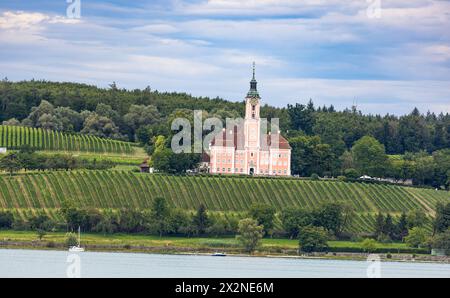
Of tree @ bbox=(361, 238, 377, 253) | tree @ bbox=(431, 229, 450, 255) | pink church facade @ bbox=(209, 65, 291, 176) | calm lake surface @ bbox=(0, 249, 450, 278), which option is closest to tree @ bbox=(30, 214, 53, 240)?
calm lake surface @ bbox=(0, 249, 450, 278)

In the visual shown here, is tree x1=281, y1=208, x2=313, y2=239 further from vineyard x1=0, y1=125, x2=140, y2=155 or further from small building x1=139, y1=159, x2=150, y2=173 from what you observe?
vineyard x1=0, y1=125, x2=140, y2=155

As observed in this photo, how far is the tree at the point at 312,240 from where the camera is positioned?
79.6 m

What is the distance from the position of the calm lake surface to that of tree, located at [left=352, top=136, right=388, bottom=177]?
3226cm

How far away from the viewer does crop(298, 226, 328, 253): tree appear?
79.6 m

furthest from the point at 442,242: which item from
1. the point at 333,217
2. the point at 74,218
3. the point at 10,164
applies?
the point at 10,164

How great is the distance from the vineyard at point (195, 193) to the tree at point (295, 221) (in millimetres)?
5144

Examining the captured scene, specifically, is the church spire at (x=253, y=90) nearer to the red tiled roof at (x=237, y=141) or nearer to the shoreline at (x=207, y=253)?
the red tiled roof at (x=237, y=141)

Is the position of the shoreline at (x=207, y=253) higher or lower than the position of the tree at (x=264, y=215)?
lower

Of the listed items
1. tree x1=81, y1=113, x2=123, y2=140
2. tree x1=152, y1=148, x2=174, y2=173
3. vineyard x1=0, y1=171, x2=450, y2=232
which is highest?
tree x1=81, y1=113, x2=123, y2=140

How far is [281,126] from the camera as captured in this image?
131500 millimetres

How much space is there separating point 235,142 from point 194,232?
26054 mm

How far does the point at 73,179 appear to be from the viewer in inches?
3698

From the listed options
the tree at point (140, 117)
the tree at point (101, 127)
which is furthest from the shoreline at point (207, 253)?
the tree at point (140, 117)

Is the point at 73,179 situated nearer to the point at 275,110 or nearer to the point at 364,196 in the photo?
the point at 364,196
